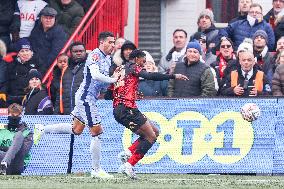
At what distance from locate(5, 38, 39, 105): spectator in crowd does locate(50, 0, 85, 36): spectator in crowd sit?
1.22 metres

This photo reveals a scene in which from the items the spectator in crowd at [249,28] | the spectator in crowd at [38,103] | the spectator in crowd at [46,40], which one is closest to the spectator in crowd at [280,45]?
the spectator in crowd at [249,28]

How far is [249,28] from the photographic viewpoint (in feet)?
76.2

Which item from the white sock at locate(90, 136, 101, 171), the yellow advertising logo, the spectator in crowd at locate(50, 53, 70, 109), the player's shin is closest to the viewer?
the player's shin

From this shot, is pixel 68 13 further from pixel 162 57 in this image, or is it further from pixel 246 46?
pixel 246 46

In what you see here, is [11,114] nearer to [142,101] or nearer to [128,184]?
[142,101]

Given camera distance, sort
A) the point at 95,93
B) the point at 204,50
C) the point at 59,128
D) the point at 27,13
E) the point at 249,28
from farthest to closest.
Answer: the point at 27,13
the point at 249,28
the point at 204,50
the point at 59,128
the point at 95,93

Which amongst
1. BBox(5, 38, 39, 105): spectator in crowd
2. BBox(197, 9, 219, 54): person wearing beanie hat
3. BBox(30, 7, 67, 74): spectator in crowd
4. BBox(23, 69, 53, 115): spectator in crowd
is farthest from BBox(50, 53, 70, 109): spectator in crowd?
BBox(197, 9, 219, 54): person wearing beanie hat

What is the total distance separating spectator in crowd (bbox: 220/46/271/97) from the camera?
21.1m

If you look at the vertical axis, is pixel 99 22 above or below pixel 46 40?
above

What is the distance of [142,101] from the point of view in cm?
2138

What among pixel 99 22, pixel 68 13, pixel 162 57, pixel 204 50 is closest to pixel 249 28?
pixel 204 50

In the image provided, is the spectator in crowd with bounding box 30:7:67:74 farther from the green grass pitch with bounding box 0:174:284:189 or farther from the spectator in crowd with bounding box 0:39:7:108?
the green grass pitch with bounding box 0:174:284:189

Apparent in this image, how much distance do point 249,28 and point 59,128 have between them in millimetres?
4530

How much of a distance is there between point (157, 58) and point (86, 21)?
86.2 inches
